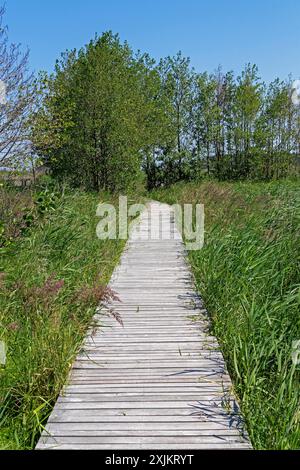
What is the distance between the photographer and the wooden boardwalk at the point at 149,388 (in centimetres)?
244

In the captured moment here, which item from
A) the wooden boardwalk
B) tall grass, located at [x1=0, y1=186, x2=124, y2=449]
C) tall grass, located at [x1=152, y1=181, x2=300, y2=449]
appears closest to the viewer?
the wooden boardwalk

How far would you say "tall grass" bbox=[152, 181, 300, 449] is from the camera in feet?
8.52

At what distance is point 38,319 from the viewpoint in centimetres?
369

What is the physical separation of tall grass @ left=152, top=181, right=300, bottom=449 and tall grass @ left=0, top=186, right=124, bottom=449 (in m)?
1.23

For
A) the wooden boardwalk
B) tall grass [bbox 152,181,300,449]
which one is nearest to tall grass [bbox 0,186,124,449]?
the wooden boardwalk

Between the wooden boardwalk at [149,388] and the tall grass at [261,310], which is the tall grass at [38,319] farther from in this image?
the tall grass at [261,310]

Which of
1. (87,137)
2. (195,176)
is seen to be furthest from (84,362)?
(195,176)

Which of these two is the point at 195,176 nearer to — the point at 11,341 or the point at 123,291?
the point at 123,291

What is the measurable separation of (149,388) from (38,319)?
1220 millimetres

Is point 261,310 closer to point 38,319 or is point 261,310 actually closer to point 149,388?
point 149,388

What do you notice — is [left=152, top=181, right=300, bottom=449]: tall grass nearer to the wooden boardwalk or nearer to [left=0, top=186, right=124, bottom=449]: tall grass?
the wooden boardwalk

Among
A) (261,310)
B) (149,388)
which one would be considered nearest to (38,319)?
(149,388)

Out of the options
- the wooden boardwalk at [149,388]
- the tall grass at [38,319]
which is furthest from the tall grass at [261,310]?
the tall grass at [38,319]

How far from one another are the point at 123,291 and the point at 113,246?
2.39m
